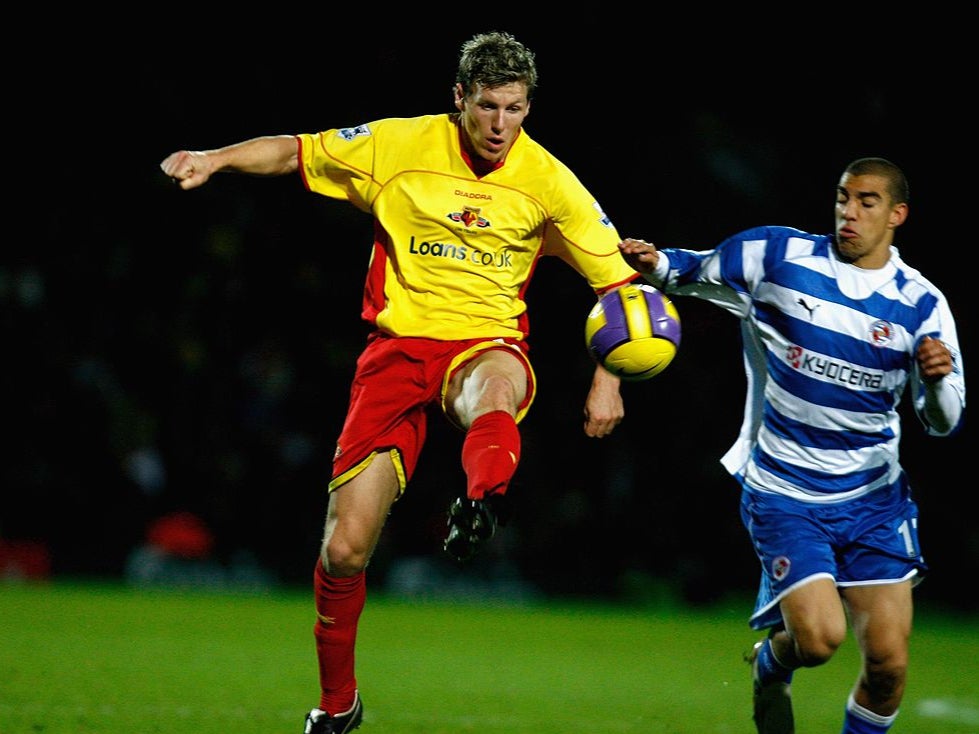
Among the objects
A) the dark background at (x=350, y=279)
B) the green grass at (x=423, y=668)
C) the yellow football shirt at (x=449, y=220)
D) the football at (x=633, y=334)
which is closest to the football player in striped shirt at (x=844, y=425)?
the football at (x=633, y=334)

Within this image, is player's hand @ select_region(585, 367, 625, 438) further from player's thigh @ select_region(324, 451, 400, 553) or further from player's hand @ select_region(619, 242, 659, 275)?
player's thigh @ select_region(324, 451, 400, 553)

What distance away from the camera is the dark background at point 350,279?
11258mm

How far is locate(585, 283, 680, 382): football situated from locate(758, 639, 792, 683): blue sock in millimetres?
1181

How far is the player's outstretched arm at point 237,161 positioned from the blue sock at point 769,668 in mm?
2634

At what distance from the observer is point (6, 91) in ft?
43.4

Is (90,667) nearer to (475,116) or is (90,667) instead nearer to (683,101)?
(475,116)

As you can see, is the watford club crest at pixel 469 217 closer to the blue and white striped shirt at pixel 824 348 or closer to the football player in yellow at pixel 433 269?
the football player in yellow at pixel 433 269

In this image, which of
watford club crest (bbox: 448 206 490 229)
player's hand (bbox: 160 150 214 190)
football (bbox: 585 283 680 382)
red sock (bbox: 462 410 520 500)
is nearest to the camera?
red sock (bbox: 462 410 520 500)

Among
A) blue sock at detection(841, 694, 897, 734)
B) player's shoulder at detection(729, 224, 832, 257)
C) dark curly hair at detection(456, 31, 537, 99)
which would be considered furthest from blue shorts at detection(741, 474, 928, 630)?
dark curly hair at detection(456, 31, 537, 99)

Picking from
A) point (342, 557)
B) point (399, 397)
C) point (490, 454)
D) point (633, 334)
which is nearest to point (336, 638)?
point (342, 557)

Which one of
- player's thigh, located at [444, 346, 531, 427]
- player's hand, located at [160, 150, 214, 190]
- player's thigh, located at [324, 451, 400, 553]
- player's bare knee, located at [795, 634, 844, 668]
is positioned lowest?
player's bare knee, located at [795, 634, 844, 668]

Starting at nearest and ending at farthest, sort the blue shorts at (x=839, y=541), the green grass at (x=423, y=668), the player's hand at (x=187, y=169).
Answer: the player's hand at (x=187, y=169)
the blue shorts at (x=839, y=541)
the green grass at (x=423, y=668)

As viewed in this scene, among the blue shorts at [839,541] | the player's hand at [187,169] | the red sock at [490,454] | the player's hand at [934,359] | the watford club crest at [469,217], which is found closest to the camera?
the player's hand at [934,359]

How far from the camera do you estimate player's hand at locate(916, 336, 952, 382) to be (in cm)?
462
